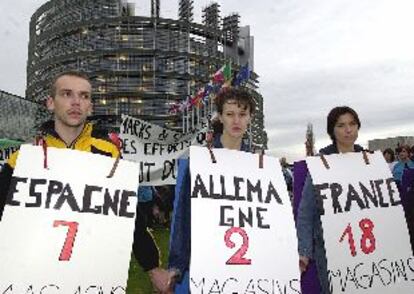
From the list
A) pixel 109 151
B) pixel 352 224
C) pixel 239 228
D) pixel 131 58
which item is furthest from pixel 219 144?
pixel 131 58

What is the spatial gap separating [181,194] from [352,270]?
1.39m

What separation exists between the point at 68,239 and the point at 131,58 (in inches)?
3827

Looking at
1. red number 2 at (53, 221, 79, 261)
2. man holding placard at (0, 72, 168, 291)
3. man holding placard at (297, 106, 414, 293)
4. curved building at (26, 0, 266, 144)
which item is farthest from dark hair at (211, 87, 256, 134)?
curved building at (26, 0, 266, 144)

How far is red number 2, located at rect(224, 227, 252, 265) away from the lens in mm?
3479

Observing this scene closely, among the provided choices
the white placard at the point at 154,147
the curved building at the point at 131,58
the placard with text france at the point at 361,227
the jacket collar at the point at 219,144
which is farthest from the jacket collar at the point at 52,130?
the curved building at the point at 131,58

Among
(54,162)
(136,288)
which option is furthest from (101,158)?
(136,288)

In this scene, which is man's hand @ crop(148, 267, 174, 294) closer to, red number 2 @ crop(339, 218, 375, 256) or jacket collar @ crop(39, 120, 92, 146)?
jacket collar @ crop(39, 120, 92, 146)

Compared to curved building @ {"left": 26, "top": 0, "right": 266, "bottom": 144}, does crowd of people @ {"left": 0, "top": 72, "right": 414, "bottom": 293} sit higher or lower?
lower

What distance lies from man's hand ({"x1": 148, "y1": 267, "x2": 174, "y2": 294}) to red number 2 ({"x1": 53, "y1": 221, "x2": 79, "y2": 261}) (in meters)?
0.66

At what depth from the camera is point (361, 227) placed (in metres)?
4.20

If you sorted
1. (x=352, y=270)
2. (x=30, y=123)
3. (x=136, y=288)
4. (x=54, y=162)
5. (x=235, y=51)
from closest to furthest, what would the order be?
(x=54, y=162), (x=352, y=270), (x=136, y=288), (x=30, y=123), (x=235, y=51)

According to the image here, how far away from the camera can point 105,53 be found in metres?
97.9

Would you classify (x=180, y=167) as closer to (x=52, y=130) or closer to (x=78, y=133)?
(x=78, y=133)

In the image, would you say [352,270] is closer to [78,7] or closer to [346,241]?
[346,241]
